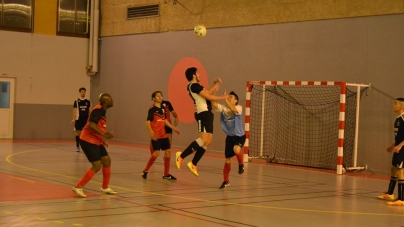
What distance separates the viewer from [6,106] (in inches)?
971

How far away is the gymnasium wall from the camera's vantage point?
24734 millimetres

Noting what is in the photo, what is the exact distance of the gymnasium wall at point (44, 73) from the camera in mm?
24734

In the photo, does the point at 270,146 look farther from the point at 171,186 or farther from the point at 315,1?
the point at 171,186

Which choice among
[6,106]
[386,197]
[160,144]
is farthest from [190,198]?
[6,106]

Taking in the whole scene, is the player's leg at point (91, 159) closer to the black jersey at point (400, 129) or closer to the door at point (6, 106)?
the black jersey at point (400, 129)

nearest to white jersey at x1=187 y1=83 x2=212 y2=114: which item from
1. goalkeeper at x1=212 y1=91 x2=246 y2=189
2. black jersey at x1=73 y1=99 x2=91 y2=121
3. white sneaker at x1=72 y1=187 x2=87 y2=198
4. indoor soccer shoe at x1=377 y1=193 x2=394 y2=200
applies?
goalkeeper at x1=212 y1=91 x2=246 y2=189

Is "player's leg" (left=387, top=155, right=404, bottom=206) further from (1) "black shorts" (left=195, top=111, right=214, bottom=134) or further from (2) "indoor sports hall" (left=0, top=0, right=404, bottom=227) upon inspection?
(1) "black shorts" (left=195, top=111, right=214, bottom=134)

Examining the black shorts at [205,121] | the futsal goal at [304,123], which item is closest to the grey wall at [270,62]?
the futsal goal at [304,123]

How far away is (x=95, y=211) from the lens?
28.5 ft

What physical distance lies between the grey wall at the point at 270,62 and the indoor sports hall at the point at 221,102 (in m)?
0.04

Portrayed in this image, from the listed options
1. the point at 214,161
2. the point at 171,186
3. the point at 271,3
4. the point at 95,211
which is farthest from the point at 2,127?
the point at 95,211

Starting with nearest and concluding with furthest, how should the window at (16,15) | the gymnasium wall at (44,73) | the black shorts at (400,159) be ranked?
1. the black shorts at (400,159)
2. the window at (16,15)
3. the gymnasium wall at (44,73)

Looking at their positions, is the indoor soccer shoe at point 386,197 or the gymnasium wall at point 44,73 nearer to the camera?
the indoor soccer shoe at point 386,197

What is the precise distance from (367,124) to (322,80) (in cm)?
191
